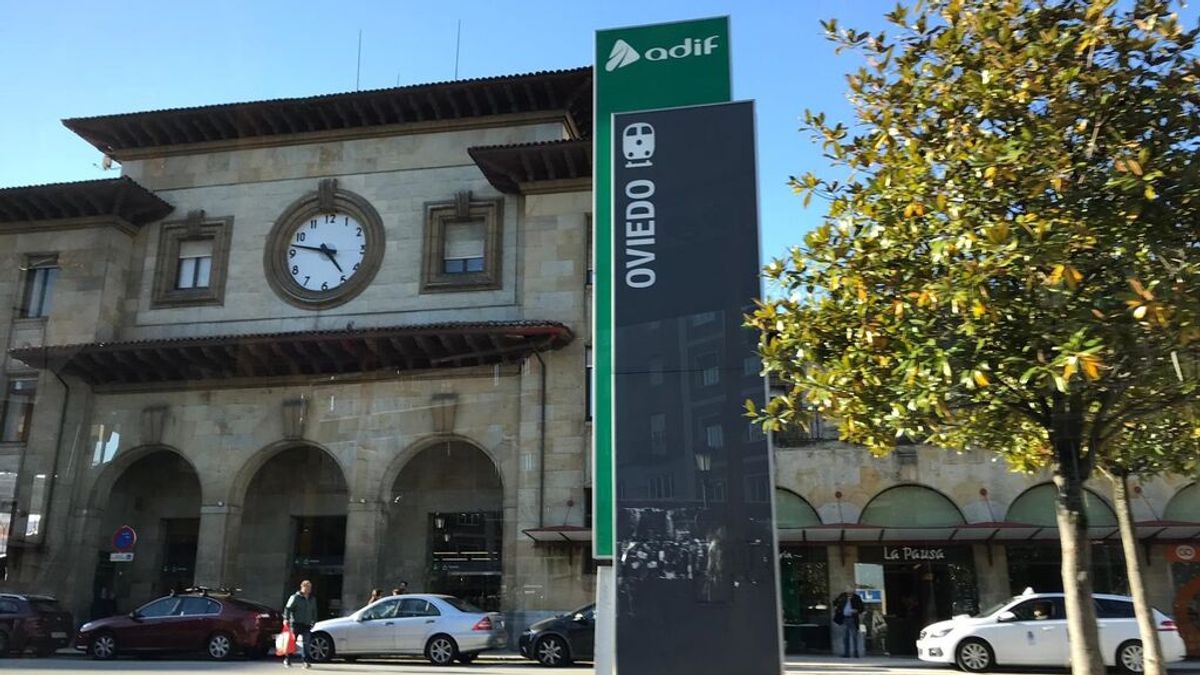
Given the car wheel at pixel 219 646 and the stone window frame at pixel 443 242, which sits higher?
the stone window frame at pixel 443 242

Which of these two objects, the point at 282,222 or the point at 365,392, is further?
the point at 282,222

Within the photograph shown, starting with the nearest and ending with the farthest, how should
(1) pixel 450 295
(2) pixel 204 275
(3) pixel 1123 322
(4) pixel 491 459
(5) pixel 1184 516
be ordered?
(3) pixel 1123 322
(5) pixel 1184 516
(4) pixel 491 459
(1) pixel 450 295
(2) pixel 204 275

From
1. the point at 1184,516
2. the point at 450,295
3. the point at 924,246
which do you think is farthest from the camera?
the point at 450,295

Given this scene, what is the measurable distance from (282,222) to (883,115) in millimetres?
21208

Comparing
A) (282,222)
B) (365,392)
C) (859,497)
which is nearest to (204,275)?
(282,222)

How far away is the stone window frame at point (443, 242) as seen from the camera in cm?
2552

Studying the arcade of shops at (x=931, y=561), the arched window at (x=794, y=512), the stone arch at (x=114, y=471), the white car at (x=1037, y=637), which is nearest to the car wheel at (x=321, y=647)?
the stone arch at (x=114, y=471)

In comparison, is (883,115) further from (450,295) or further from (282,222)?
(282,222)

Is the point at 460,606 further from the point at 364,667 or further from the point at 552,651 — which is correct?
the point at 364,667

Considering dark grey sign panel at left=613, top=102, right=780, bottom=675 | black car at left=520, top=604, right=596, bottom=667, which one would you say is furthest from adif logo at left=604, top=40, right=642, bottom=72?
black car at left=520, top=604, right=596, bottom=667

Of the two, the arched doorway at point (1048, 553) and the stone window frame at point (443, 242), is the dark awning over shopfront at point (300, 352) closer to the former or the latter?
the stone window frame at point (443, 242)

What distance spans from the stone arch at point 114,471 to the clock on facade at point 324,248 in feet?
16.8

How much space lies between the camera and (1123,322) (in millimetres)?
7508

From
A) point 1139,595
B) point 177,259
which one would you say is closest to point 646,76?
point 1139,595
